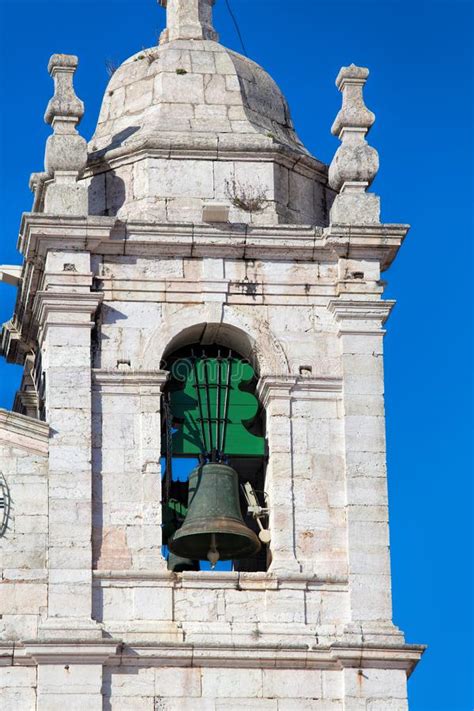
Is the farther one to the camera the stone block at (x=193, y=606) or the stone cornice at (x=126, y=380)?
the stone cornice at (x=126, y=380)

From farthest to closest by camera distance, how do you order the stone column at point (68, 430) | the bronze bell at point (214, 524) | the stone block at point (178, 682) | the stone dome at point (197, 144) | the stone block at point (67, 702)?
the stone dome at point (197, 144)
the bronze bell at point (214, 524)
the stone column at point (68, 430)
the stone block at point (178, 682)
the stone block at point (67, 702)

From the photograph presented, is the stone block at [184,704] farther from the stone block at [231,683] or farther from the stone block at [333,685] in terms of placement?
the stone block at [333,685]

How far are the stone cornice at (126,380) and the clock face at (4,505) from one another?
1.60 m

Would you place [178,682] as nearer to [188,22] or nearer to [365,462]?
[365,462]

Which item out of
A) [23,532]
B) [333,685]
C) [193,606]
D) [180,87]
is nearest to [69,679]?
[193,606]

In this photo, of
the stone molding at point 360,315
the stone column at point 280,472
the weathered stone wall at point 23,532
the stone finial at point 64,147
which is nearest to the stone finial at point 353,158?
the stone molding at point 360,315

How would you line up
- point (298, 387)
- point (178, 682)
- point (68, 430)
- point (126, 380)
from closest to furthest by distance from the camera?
point (178, 682), point (68, 430), point (126, 380), point (298, 387)

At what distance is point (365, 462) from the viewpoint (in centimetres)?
3688

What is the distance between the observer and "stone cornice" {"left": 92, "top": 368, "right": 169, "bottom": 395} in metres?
37.0

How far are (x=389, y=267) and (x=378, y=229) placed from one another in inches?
21.1

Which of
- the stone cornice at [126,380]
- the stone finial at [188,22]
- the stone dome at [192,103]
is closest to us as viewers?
the stone cornice at [126,380]

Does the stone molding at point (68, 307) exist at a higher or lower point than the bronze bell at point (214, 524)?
higher

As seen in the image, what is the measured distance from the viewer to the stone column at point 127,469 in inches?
1426

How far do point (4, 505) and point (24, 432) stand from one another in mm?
902
